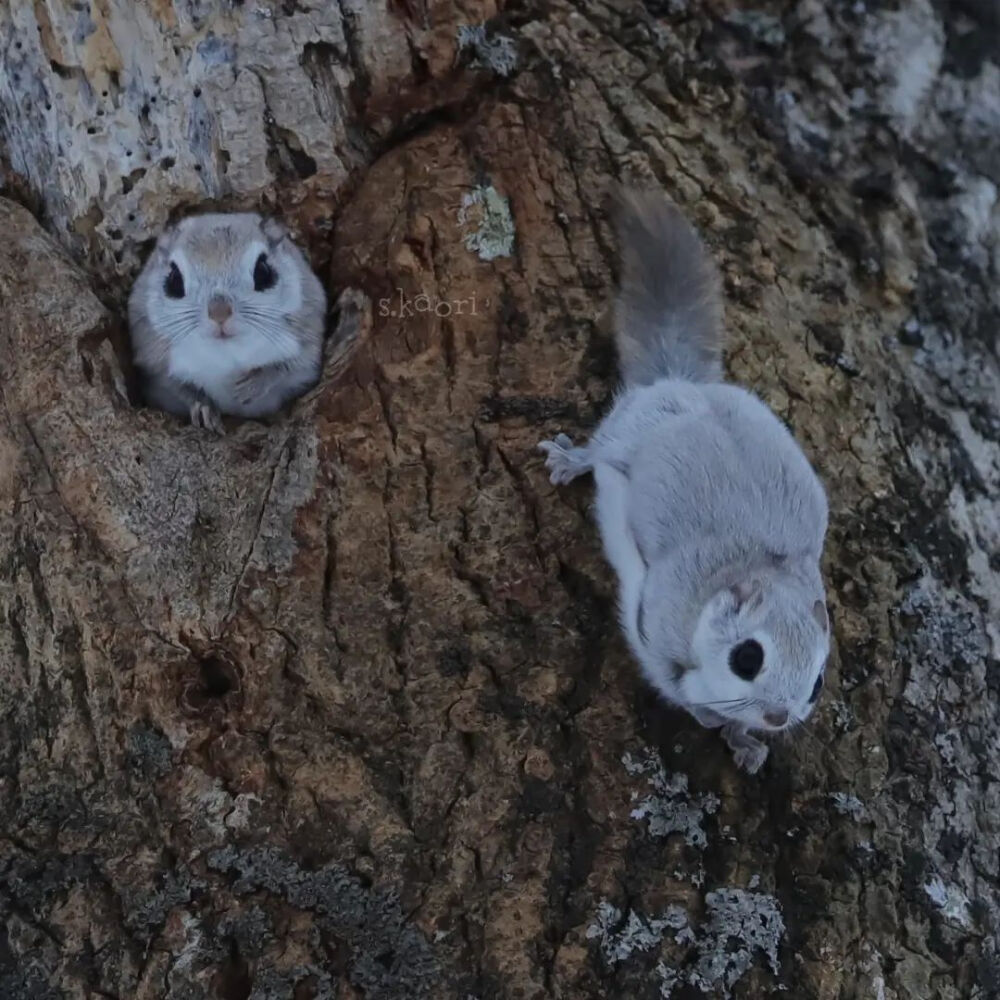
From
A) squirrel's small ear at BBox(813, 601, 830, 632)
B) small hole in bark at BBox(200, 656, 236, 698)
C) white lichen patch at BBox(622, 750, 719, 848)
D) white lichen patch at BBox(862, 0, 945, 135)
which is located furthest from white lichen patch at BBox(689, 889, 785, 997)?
white lichen patch at BBox(862, 0, 945, 135)

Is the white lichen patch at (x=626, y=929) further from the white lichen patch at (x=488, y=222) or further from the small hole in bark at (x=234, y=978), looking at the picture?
the white lichen patch at (x=488, y=222)

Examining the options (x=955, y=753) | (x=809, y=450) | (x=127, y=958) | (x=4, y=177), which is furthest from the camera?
(x=4, y=177)

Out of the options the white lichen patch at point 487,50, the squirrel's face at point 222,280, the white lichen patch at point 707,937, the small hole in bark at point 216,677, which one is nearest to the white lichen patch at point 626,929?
the white lichen patch at point 707,937

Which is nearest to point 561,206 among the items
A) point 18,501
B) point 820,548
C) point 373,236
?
point 373,236

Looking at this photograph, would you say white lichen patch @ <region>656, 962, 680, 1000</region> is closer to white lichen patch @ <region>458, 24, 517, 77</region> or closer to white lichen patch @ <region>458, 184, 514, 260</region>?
white lichen patch @ <region>458, 184, 514, 260</region>

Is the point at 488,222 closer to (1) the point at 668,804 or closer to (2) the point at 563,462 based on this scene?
(2) the point at 563,462

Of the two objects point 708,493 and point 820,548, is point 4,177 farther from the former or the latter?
point 820,548

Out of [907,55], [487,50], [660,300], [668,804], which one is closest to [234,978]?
[668,804]
